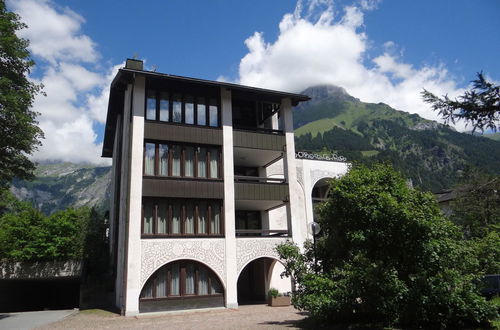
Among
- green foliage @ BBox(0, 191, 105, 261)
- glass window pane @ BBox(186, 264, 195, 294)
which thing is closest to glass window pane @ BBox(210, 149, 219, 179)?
glass window pane @ BBox(186, 264, 195, 294)

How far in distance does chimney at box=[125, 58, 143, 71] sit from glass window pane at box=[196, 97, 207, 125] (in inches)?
176

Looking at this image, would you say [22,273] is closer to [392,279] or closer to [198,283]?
[198,283]

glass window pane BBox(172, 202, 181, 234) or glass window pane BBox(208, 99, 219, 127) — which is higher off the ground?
glass window pane BBox(208, 99, 219, 127)

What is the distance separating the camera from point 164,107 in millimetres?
24078

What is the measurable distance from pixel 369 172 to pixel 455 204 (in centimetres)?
3451

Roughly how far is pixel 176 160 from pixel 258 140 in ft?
19.2

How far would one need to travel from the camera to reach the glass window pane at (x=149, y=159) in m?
22.5

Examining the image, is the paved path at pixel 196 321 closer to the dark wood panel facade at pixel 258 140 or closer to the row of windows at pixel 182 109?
the dark wood panel facade at pixel 258 140

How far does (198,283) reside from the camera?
71.7 feet

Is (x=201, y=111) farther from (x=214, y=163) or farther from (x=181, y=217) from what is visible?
(x=181, y=217)

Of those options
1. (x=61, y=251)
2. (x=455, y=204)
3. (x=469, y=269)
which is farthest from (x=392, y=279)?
(x=455, y=204)

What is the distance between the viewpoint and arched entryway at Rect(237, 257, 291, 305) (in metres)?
25.6

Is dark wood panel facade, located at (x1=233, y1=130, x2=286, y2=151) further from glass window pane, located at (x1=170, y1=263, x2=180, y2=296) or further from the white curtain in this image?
glass window pane, located at (x1=170, y1=263, x2=180, y2=296)

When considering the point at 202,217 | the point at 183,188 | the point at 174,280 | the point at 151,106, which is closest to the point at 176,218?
the point at 202,217
